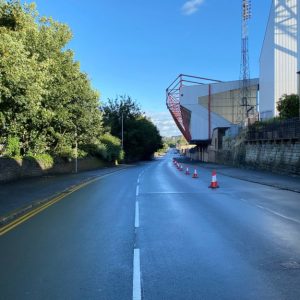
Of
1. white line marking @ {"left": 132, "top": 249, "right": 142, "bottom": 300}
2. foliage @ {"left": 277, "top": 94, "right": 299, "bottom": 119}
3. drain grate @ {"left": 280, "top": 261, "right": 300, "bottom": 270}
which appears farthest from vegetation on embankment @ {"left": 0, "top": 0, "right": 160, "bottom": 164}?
foliage @ {"left": 277, "top": 94, "right": 299, "bottom": 119}

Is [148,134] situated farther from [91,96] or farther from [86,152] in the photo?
[91,96]

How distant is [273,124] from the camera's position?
1501 inches

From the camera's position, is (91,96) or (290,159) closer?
(290,159)

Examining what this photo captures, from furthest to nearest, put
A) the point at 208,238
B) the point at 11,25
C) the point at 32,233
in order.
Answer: the point at 11,25 < the point at 32,233 < the point at 208,238

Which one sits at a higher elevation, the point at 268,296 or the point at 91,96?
the point at 91,96

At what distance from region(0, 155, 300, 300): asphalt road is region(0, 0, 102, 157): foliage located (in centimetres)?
597

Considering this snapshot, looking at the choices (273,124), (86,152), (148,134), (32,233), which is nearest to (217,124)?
(148,134)

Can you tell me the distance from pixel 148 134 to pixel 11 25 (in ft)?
246

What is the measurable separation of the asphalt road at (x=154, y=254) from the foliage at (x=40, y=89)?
597cm

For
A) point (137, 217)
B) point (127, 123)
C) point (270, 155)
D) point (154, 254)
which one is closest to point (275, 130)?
point (270, 155)

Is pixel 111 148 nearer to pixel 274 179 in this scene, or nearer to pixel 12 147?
pixel 12 147

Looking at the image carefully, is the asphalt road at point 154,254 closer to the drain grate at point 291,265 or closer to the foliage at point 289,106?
the drain grate at point 291,265

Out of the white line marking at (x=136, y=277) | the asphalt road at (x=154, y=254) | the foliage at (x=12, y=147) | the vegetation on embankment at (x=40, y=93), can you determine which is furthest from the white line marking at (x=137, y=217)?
the foliage at (x=12, y=147)

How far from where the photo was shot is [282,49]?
57719 mm
